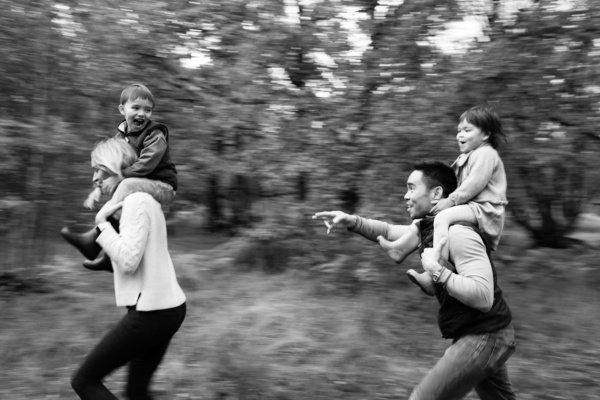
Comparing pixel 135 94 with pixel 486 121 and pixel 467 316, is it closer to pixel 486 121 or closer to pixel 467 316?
pixel 486 121

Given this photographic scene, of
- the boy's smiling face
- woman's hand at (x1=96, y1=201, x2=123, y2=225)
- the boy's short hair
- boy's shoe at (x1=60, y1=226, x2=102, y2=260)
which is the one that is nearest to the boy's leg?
woman's hand at (x1=96, y1=201, x2=123, y2=225)

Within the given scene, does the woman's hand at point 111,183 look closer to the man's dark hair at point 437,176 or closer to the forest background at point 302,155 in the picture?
the man's dark hair at point 437,176

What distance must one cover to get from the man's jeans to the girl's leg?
438 mm

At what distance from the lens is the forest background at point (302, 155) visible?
529 cm

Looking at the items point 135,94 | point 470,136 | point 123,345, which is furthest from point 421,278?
point 135,94

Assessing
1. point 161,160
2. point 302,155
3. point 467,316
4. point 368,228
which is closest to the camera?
point 467,316

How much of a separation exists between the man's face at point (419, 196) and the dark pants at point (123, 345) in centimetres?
134

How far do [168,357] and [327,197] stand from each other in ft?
7.46

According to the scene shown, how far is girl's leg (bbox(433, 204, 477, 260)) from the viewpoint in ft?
9.52

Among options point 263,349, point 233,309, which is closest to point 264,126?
point 233,309

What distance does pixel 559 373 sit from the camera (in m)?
5.18

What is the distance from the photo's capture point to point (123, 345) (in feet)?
9.71

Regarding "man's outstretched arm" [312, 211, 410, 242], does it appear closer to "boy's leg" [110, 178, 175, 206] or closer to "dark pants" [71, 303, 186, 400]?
"boy's leg" [110, 178, 175, 206]

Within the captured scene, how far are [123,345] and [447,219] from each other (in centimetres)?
171
